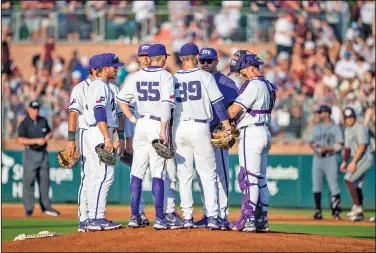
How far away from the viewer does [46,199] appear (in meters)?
19.0

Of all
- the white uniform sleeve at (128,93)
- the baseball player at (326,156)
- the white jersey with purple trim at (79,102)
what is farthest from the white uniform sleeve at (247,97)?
the baseball player at (326,156)

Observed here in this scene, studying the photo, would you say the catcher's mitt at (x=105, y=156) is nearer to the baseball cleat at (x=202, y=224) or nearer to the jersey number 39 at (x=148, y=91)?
the jersey number 39 at (x=148, y=91)

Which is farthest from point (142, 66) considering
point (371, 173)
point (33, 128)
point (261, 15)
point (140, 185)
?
point (261, 15)

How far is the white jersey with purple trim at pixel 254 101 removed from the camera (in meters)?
11.6

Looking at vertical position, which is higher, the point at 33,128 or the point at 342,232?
the point at 33,128

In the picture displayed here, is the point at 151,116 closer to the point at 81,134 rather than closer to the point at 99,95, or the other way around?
the point at 99,95

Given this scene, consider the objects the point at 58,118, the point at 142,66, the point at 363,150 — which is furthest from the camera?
the point at 58,118

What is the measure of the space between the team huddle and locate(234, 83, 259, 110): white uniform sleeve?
0.5 inches

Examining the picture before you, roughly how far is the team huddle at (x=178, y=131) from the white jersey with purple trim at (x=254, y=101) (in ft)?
0.04

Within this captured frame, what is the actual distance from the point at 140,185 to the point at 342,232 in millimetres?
5895

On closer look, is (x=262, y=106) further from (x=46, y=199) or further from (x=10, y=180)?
(x=10, y=180)

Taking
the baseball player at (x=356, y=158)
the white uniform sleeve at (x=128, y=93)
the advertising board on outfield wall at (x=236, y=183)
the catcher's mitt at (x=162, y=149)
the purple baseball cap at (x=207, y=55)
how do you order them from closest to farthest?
1. the catcher's mitt at (x=162, y=149)
2. the white uniform sleeve at (x=128, y=93)
3. the purple baseball cap at (x=207, y=55)
4. the baseball player at (x=356, y=158)
5. the advertising board on outfield wall at (x=236, y=183)

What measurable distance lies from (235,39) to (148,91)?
14.7m

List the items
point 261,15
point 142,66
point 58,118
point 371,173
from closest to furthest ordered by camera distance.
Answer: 1. point 142,66
2. point 371,173
3. point 58,118
4. point 261,15
